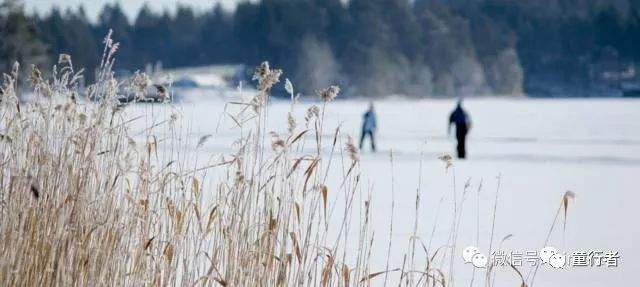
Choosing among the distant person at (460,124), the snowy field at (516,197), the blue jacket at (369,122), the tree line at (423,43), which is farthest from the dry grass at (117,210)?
the tree line at (423,43)

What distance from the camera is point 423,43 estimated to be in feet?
286

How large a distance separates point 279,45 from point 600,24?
28583mm

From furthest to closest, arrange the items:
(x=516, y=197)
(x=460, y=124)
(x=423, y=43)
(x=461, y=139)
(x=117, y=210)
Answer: (x=423, y=43) → (x=461, y=139) → (x=460, y=124) → (x=516, y=197) → (x=117, y=210)

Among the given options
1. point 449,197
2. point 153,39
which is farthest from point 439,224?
point 153,39

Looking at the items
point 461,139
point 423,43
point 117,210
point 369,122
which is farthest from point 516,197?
point 423,43

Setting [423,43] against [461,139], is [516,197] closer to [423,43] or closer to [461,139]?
[461,139]

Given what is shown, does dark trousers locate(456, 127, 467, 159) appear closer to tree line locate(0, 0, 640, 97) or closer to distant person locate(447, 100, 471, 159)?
distant person locate(447, 100, 471, 159)

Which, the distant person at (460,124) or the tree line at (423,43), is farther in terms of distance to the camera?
the tree line at (423,43)

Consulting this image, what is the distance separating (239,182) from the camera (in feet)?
12.7

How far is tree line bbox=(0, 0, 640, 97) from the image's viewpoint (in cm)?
7681

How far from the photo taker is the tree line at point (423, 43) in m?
76.8

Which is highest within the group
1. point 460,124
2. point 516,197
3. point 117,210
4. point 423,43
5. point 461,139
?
point 423,43

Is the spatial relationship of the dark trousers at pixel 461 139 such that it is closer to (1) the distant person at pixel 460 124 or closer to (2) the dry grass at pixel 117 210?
(1) the distant person at pixel 460 124

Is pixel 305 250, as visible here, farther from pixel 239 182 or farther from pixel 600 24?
pixel 600 24
